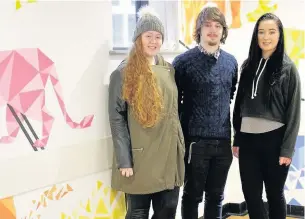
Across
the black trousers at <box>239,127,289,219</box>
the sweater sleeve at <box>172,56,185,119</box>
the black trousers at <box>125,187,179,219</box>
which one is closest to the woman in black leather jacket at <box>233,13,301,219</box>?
the black trousers at <box>239,127,289,219</box>

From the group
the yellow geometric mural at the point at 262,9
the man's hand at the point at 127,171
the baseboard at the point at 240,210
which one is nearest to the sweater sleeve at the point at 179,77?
the man's hand at the point at 127,171

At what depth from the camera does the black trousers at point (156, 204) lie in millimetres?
2133

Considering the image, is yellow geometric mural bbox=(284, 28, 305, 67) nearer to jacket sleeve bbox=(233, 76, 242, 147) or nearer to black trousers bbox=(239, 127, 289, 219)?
jacket sleeve bbox=(233, 76, 242, 147)

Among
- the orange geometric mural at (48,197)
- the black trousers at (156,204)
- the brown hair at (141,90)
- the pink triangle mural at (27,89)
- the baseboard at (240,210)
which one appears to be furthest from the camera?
the baseboard at (240,210)

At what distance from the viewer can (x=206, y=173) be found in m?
2.33

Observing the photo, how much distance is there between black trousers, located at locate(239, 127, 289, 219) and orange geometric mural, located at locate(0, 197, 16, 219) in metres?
1.24

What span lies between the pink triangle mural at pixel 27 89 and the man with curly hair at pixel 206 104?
27.9 inches

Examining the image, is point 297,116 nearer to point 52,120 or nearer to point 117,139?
point 117,139

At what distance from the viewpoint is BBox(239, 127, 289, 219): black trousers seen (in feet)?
7.41

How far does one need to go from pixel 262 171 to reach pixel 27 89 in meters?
1.33

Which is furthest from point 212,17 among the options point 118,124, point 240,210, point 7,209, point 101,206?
point 240,210

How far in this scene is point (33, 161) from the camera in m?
1.82

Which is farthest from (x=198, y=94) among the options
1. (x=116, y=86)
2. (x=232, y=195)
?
(x=232, y=195)

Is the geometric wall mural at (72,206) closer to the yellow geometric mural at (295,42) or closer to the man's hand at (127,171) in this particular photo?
the man's hand at (127,171)
